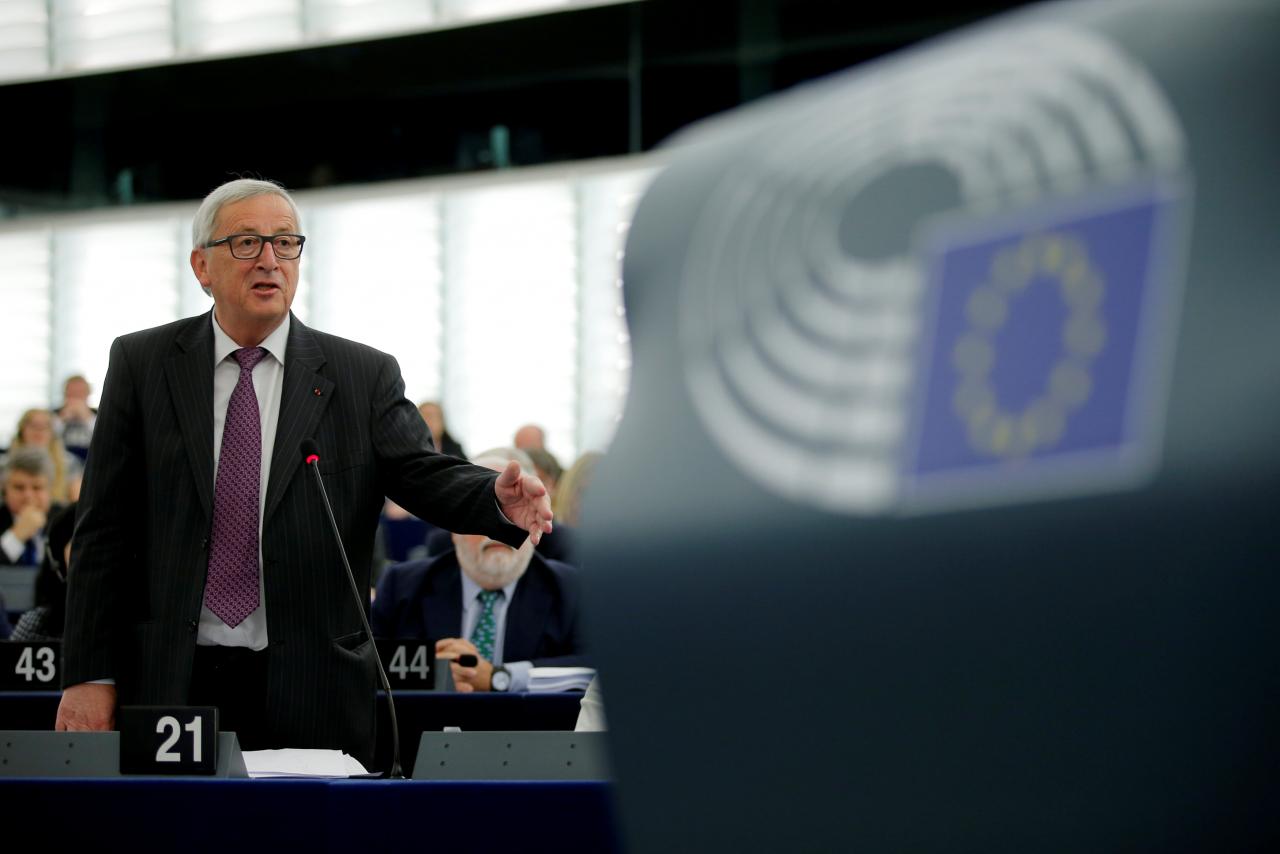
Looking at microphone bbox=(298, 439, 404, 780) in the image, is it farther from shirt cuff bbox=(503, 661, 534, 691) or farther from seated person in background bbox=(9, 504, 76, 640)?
seated person in background bbox=(9, 504, 76, 640)

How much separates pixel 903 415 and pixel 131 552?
7.07 feet

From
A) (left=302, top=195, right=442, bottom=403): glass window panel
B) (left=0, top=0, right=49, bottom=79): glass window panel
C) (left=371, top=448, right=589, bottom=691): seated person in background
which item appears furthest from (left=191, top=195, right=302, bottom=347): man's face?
(left=0, top=0, right=49, bottom=79): glass window panel

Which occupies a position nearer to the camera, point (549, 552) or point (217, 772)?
point (217, 772)

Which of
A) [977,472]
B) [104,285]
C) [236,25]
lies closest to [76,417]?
[104,285]

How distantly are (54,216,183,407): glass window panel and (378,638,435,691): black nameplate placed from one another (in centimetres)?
730

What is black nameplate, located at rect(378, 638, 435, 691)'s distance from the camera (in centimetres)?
332

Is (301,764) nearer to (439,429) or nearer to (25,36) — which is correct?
(439,429)

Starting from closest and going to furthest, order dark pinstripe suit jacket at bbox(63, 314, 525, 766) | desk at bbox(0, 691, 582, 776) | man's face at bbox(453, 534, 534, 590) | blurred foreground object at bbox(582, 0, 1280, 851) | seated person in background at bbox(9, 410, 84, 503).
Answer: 1. blurred foreground object at bbox(582, 0, 1280, 851)
2. dark pinstripe suit jacket at bbox(63, 314, 525, 766)
3. desk at bbox(0, 691, 582, 776)
4. man's face at bbox(453, 534, 534, 590)
5. seated person in background at bbox(9, 410, 84, 503)

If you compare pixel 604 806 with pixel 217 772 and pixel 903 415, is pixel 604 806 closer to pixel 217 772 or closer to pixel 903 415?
pixel 217 772

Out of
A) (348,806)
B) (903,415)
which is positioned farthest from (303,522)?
(903,415)

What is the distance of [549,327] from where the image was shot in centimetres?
932

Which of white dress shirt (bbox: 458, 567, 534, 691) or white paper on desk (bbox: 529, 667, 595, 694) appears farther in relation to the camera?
white dress shirt (bbox: 458, 567, 534, 691)

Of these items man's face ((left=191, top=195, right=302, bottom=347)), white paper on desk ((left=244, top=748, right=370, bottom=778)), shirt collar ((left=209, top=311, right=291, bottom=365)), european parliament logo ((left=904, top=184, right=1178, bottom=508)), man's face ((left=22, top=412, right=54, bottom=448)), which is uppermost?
man's face ((left=191, top=195, right=302, bottom=347))

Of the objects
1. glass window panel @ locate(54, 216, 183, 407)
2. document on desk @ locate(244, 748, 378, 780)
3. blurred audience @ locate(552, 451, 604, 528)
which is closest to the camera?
document on desk @ locate(244, 748, 378, 780)
